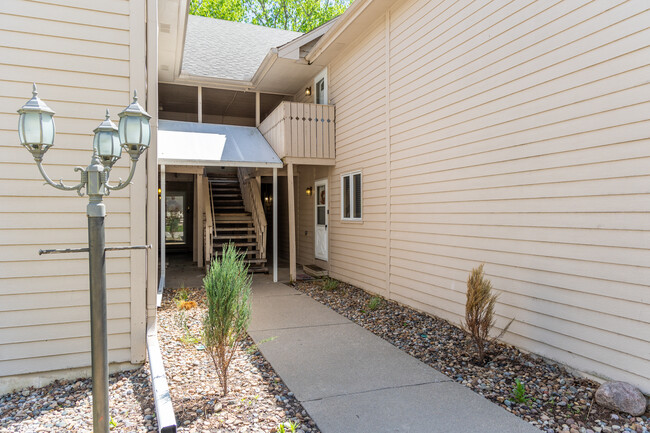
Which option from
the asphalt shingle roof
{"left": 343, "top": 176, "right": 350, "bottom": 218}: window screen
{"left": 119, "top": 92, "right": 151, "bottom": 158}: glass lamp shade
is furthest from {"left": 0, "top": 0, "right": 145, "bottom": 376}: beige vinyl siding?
the asphalt shingle roof

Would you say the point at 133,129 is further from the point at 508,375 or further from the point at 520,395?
the point at 508,375

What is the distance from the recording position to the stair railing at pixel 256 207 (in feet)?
28.8

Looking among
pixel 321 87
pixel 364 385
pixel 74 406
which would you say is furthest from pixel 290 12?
pixel 74 406

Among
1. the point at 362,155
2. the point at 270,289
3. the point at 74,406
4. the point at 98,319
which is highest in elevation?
the point at 362,155

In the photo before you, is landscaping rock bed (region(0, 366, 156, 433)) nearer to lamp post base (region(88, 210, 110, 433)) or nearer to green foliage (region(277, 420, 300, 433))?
lamp post base (region(88, 210, 110, 433))

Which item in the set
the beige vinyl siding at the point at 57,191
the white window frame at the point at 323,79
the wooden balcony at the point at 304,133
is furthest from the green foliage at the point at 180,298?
the white window frame at the point at 323,79

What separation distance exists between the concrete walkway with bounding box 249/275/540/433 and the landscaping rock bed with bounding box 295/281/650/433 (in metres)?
0.16

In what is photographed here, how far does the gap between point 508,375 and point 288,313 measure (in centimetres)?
305

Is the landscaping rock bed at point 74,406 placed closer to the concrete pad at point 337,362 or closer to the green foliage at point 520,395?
the concrete pad at point 337,362

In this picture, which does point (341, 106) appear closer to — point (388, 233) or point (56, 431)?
point (388, 233)

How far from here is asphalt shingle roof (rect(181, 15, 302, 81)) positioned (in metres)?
9.53

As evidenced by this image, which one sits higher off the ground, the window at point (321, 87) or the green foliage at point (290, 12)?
the green foliage at point (290, 12)

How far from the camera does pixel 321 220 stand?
361 inches

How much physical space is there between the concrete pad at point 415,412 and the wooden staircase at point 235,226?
208 inches
